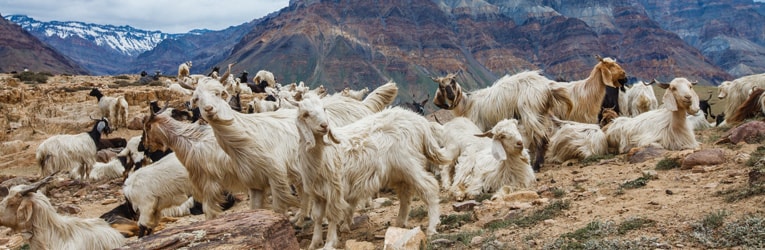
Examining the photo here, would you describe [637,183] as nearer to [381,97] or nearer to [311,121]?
[311,121]

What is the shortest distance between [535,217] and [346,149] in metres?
2.03

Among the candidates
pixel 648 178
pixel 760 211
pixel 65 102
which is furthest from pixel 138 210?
pixel 65 102

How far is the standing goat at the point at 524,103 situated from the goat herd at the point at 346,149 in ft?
0.07

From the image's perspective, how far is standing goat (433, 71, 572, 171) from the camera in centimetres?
952

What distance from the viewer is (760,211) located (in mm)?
4340

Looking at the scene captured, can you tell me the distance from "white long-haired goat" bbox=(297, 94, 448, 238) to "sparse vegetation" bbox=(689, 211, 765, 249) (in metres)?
2.47

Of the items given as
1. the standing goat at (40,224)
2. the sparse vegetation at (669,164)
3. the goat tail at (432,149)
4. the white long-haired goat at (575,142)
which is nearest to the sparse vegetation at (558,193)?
the goat tail at (432,149)

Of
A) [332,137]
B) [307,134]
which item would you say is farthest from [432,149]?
[307,134]

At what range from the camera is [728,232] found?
13.2 feet

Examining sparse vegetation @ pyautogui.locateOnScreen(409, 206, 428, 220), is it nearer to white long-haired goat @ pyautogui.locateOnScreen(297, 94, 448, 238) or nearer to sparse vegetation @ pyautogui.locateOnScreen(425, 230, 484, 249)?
white long-haired goat @ pyautogui.locateOnScreen(297, 94, 448, 238)

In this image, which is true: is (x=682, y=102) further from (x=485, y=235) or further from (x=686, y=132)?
(x=485, y=235)

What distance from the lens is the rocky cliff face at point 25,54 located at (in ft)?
422

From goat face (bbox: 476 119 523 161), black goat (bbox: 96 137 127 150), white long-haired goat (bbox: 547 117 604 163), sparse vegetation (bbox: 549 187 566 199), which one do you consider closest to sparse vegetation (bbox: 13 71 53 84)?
black goat (bbox: 96 137 127 150)

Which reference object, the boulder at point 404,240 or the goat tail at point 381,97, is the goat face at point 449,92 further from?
the boulder at point 404,240
